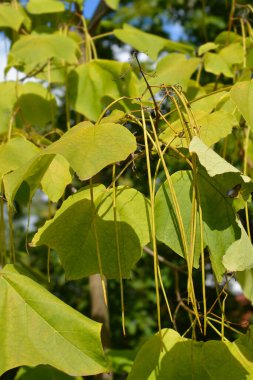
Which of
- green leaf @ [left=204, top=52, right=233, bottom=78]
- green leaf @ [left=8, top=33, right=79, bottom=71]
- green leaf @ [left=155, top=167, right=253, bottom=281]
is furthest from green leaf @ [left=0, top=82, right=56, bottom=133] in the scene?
green leaf @ [left=155, top=167, right=253, bottom=281]

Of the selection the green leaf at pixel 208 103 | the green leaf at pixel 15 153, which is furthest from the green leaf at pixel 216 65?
the green leaf at pixel 15 153

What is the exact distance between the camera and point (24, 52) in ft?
3.92

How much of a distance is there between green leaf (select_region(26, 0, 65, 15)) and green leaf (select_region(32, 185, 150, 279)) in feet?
2.27

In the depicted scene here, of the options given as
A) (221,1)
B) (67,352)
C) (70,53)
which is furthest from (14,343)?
(221,1)

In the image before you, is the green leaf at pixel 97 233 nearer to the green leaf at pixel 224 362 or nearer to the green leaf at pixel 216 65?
the green leaf at pixel 224 362

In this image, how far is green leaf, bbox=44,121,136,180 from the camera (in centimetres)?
65

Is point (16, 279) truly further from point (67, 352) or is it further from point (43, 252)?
point (43, 252)

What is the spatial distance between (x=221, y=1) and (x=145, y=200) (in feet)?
8.99

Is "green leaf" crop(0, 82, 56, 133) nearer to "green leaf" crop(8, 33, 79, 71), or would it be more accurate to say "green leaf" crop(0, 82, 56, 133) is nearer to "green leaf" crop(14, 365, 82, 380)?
"green leaf" crop(8, 33, 79, 71)

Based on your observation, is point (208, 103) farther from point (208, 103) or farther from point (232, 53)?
point (232, 53)

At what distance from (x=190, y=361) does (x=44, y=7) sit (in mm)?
913

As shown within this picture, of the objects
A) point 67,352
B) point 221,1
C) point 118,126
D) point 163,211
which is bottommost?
point 67,352

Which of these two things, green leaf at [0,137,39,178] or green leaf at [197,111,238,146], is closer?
green leaf at [197,111,238,146]

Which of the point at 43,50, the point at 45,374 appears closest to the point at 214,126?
the point at 43,50
